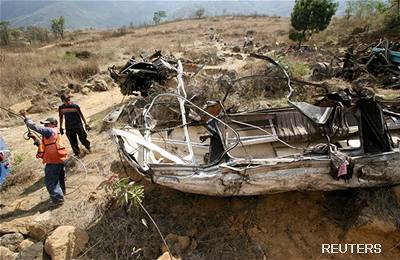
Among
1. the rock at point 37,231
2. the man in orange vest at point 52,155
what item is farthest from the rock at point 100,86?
the rock at point 37,231

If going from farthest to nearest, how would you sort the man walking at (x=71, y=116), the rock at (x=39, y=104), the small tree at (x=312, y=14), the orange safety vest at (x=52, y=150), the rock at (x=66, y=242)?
1. the small tree at (x=312, y=14)
2. the rock at (x=39, y=104)
3. the man walking at (x=71, y=116)
4. the orange safety vest at (x=52, y=150)
5. the rock at (x=66, y=242)

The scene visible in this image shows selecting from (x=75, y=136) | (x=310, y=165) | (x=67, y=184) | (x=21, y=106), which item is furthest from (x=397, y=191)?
(x=21, y=106)

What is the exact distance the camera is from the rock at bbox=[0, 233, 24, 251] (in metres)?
4.25

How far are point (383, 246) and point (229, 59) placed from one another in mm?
13598

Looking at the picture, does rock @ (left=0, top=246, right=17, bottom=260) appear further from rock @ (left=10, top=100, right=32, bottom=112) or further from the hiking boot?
rock @ (left=10, top=100, right=32, bottom=112)

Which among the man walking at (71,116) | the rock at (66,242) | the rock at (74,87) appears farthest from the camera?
the rock at (74,87)

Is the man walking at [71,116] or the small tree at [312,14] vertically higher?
the small tree at [312,14]

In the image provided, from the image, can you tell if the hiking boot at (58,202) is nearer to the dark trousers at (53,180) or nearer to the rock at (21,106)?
the dark trousers at (53,180)

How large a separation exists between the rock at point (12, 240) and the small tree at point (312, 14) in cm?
1794

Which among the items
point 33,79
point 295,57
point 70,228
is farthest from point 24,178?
point 295,57

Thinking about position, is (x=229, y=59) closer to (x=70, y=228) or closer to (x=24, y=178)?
(x=24, y=178)

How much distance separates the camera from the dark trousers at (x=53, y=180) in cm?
478

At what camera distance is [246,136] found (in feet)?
15.9

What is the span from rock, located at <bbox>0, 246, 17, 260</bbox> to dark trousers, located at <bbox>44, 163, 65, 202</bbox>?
0.98 meters
